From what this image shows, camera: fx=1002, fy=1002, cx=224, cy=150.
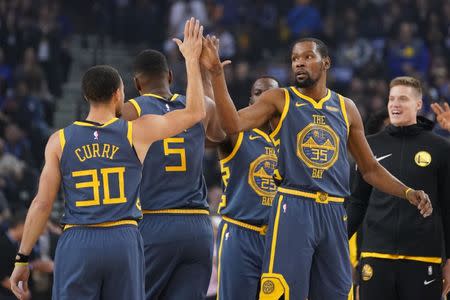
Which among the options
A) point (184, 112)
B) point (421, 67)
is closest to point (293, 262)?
point (184, 112)

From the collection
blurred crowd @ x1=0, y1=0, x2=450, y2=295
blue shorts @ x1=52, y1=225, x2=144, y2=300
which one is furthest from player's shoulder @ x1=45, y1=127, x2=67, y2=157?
blurred crowd @ x1=0, y1=0, x2=450, y2=295

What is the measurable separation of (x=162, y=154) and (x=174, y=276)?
99 centimetres

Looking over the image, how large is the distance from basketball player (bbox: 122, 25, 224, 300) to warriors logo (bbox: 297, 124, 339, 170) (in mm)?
829

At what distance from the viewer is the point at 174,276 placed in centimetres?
805

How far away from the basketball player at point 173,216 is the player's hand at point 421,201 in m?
1.70

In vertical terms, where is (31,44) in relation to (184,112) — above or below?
above

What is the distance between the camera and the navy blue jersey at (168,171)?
800 cm

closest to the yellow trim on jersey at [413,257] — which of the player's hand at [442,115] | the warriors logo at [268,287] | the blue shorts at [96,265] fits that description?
the player's hand at [442,115]

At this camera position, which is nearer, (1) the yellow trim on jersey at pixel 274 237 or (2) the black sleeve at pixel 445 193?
(1) the yellow trim on jersey at pixel 274 237

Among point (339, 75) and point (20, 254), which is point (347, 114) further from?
point (339, 75)

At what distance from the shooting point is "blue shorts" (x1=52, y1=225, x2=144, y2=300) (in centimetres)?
702

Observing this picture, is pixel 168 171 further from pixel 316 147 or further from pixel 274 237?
pixel 316 147

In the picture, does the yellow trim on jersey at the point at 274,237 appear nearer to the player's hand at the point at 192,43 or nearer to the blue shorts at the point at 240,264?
the blue shorts at the point at 240,264

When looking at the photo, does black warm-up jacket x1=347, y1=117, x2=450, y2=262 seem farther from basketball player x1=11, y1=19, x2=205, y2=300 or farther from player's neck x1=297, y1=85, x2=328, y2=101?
basketball player x1=11, y1=19, x2=205, y2=300
